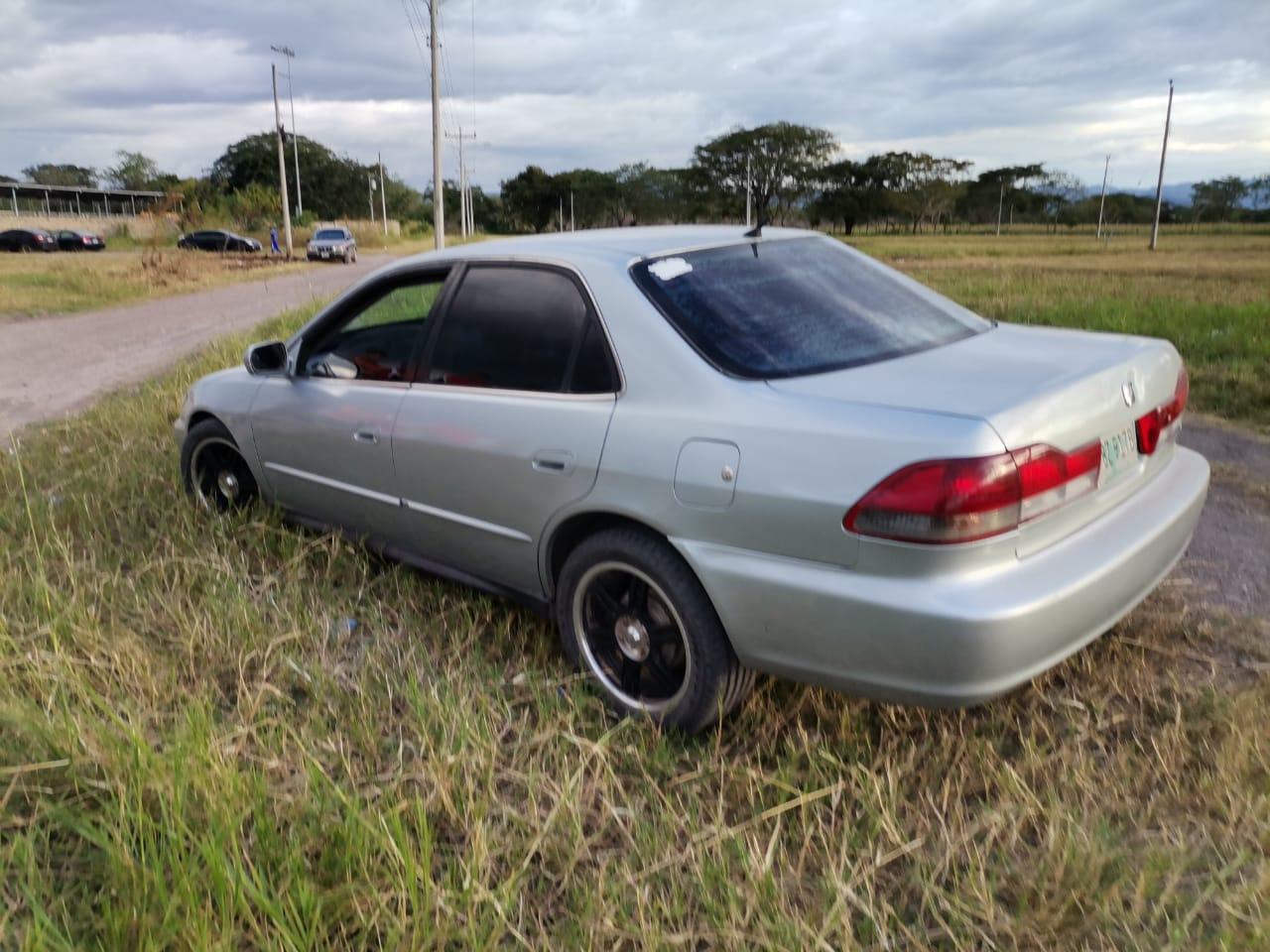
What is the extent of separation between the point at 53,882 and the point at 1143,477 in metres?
3.03

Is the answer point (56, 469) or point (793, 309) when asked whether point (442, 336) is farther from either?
point (56, 469)

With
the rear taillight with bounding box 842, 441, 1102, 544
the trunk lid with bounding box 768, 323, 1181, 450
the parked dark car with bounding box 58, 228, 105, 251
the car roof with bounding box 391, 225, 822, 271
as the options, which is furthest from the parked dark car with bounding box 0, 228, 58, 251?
the rear taillight with bounding box 842, 441, 1102, 544

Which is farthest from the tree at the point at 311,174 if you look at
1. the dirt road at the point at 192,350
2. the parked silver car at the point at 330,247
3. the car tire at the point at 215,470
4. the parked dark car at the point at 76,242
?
the car tire at the point at 215,470

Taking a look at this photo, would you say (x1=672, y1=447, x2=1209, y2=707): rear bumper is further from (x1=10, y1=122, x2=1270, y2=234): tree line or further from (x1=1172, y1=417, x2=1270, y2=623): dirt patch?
(x1=10, y1=122, x2=1270, y2=234): tree line

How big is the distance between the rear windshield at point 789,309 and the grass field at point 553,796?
3.53 ft

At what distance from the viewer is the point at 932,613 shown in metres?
2.30

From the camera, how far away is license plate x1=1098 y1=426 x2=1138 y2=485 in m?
2.68

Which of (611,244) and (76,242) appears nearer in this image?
(611,244)

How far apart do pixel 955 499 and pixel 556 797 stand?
1.24m

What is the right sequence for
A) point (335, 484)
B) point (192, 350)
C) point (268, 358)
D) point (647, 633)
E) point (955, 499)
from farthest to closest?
point (192, 350)
point (268, 358)
point (335, 484)
point (647, 633)
point (955, 499)

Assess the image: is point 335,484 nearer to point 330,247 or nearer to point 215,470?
point 215,470

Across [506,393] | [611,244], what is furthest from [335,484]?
[611,244]

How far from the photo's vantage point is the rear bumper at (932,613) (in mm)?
2311

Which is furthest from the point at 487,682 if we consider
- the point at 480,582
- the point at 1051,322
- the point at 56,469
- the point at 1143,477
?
the point at 1051,322
